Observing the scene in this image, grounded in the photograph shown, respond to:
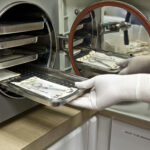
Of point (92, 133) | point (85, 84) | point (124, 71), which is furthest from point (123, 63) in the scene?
point (92, 133)

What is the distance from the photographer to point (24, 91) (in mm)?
602

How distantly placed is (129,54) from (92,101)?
0.75 feet

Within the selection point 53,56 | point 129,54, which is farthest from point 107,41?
point 53,56

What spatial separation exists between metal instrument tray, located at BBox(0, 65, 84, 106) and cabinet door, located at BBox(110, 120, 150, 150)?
0.25 metres

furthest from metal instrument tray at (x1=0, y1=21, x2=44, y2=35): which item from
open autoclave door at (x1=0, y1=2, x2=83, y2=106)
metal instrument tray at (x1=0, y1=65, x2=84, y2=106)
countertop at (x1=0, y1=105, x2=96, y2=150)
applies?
countertop at (x1=0, y1=105, x2=96, y2=150)

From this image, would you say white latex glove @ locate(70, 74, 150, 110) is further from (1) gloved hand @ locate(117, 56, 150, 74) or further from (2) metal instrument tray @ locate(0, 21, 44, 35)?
(2) metal instrument tray @ locate(0, 21, 44, 35)

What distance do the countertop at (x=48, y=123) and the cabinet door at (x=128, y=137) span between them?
0.03 m

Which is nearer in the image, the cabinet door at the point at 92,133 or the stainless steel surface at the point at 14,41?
the stainless steel surface at the point at 14,41

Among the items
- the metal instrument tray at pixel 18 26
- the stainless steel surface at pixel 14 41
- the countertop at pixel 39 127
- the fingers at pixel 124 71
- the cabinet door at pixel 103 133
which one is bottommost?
the cabinet door at pixel 103 133

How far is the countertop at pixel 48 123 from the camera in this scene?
2.04 ft

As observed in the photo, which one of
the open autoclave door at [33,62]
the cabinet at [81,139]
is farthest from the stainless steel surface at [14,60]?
the cabinet at [81,139]

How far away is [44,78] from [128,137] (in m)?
0.37

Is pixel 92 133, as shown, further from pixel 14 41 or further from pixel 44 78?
pixel 14 41

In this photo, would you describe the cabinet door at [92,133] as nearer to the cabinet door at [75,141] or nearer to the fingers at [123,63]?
the cabinet door at [75,141]
